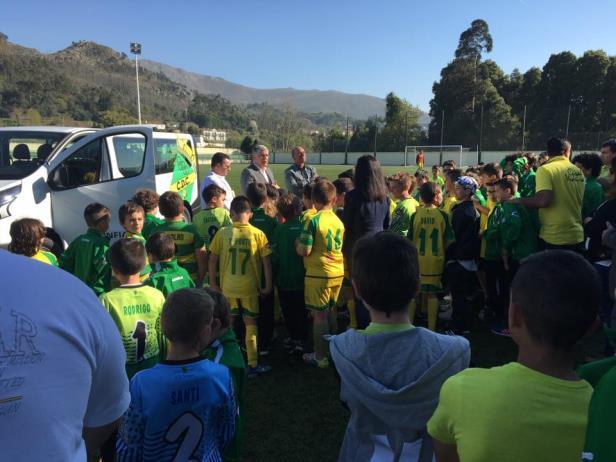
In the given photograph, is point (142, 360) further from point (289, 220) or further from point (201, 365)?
point (289, 220)

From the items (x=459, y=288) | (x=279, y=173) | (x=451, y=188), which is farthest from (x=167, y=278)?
(x=279, y=173)

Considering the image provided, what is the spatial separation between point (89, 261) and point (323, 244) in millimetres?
2043

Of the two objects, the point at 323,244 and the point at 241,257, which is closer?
the point at 241,257

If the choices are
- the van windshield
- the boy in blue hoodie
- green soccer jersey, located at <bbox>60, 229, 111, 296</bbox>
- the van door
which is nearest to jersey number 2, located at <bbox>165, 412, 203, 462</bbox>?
the boy in blue hoodie

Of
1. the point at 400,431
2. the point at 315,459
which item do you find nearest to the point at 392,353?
the point at 400,431

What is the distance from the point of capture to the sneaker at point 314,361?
430 centimetres

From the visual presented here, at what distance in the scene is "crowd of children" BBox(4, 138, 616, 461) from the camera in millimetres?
1233

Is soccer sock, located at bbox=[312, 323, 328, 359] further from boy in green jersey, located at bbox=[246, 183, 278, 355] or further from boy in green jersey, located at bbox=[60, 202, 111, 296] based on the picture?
boy in green jersey, located at bbox=[60, 202, 111, 296]

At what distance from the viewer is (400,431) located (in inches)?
64.1

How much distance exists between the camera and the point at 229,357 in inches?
89.5

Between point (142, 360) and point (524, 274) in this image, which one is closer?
point (524, 274)

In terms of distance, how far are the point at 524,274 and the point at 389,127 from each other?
60316 millimetres

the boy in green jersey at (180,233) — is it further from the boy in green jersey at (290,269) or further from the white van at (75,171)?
the white van at (75,171)

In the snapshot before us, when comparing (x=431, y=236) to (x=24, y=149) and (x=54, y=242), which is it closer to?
(x=54, y=242)
